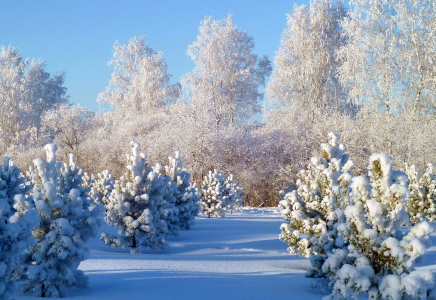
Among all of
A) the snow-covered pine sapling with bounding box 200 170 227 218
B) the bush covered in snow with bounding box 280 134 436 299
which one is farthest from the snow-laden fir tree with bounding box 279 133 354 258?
the snow-covered pine sapling with bounding box 200 170 227 218

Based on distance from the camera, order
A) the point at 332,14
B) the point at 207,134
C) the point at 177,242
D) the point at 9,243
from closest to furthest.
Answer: the point at 9,243 → the point at 177,242 → the point at 207,134 → the point at 332,14

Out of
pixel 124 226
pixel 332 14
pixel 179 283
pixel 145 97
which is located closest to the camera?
pixel 179 283

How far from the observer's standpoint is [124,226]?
28.8 ft

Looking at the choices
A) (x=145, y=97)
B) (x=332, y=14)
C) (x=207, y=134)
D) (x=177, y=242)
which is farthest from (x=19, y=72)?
(x=177, y=242)

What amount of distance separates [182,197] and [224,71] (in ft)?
57.0

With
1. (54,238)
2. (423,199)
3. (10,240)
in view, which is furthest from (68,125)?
(10,240)

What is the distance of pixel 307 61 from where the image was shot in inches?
1052

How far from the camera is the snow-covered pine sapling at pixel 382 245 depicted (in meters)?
3.60

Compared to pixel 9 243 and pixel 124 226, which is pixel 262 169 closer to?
pixel 124 226

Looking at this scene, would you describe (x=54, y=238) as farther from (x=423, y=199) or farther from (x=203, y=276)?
(x=423, y=199)

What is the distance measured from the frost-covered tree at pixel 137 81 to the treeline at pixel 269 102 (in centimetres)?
9

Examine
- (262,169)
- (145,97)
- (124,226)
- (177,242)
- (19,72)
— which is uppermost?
(19,72)

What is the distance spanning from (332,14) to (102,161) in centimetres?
1894

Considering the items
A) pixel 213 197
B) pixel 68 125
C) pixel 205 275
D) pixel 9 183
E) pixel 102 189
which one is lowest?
pixel 205 275
